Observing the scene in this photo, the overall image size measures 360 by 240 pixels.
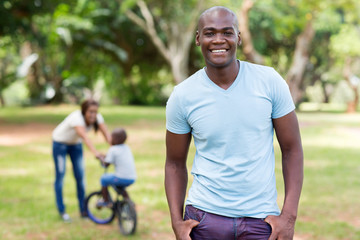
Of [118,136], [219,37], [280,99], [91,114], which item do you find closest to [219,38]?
[219,37]

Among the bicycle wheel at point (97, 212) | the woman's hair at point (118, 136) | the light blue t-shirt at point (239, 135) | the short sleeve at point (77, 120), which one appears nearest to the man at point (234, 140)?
the light blue t-shirt at point (239, 135)

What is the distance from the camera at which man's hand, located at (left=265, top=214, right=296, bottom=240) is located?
2.45 meters

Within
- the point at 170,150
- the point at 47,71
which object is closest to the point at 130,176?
the point at 170,150

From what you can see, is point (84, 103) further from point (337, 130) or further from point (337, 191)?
point (337, 130)

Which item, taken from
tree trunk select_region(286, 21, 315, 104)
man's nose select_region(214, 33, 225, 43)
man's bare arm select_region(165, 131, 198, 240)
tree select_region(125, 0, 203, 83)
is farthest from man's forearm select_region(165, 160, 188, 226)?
tree select_region(125, 0, 203, 83)

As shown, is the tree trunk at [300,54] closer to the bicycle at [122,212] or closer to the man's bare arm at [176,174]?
the bicycle at [122,212]

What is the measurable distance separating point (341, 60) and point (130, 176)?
33.9 meters

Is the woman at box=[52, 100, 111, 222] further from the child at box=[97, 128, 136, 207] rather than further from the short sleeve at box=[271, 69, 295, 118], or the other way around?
the short sleeve at box=[271, 69, 295, 118]

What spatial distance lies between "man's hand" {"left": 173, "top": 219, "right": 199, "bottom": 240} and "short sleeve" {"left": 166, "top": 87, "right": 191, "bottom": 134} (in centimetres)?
47

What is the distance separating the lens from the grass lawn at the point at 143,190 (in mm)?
6895

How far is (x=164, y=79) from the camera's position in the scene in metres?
48.2

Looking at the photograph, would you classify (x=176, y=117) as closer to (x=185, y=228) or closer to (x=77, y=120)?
(x=185, y=228)

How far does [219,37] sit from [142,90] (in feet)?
127

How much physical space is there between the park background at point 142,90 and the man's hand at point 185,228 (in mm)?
4203
